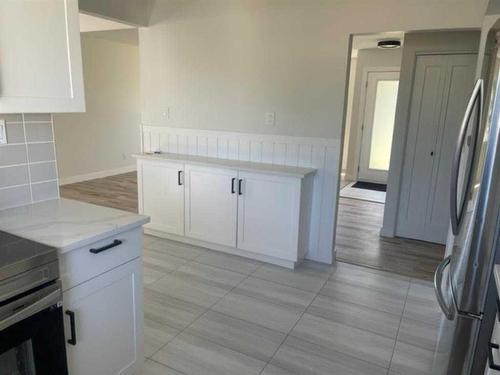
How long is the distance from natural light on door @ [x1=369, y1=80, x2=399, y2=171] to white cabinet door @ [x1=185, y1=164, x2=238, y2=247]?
447 cm

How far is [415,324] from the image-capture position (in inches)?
101

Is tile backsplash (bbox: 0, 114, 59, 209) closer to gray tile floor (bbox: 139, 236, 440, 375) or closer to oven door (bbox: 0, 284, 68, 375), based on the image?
oven door (bbox: 0, 284, 68, 375)

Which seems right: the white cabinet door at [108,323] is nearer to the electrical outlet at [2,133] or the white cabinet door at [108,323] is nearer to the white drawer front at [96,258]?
the white drawer front at [96,258]

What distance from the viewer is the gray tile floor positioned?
2127 millimetres

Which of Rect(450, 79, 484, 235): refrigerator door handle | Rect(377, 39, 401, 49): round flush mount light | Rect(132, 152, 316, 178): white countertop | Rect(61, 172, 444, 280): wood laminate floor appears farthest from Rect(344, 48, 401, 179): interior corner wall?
Rect(450, 79, 484, 235): refrigerator door handle

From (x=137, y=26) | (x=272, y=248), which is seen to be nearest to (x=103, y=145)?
(x=137, y=26)

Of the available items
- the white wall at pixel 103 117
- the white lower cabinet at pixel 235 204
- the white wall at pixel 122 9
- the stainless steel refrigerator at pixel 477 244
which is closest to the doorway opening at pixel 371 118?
the white lower cabinet at pixel 235 204

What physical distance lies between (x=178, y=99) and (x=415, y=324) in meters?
3.03

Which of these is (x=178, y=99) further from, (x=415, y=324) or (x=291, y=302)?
(x=415, y=324)

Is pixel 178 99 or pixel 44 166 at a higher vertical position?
pixel 178 99

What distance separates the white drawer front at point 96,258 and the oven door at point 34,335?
11cm

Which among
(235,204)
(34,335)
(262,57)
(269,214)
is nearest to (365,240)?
(269,214)

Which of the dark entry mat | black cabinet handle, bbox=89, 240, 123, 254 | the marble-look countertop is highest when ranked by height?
the marble-look countertop

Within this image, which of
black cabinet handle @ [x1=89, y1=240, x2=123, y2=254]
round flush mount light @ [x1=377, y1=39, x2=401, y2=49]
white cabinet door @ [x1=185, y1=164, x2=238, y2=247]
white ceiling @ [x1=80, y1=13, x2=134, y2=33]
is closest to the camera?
black cabinet handle @ [x1=89, y1=240, x2=123, y2=254]
